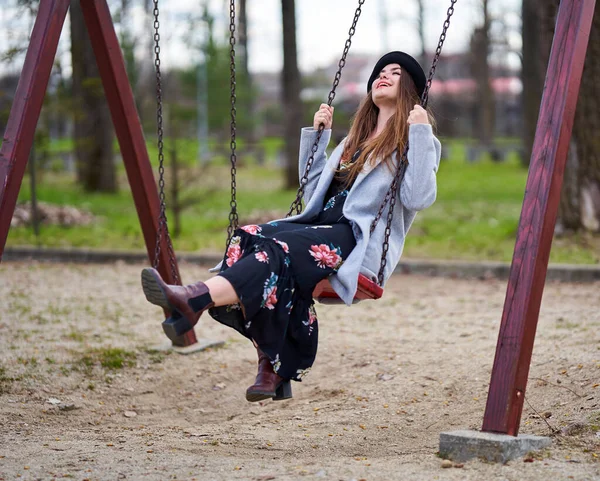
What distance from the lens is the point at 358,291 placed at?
3943 mm

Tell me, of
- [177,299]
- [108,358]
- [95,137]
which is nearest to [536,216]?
[177,299]

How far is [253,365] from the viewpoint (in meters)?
5.85

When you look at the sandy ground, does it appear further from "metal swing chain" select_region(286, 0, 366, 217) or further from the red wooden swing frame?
"metal swing chain" select_region(286, 0, 366, 217)

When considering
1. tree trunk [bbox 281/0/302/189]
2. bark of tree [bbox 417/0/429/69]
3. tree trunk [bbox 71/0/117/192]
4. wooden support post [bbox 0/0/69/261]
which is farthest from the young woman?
bark of tree [bbox 417/0/429/69]

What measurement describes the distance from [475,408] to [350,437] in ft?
2.56

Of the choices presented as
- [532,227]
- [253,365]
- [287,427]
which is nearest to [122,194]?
[253,365]

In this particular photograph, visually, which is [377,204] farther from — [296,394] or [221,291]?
[296,394]

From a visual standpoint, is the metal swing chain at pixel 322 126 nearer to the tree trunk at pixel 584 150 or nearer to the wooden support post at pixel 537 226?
the wooden support post at pixel 537 226

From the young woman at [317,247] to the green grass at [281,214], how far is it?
15.1 feet

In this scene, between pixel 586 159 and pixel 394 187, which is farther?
pixel 586 159

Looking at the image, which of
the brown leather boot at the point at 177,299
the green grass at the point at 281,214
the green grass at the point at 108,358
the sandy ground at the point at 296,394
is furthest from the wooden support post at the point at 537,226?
the green grass at the point at 281,214

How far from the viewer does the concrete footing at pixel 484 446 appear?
3402 mm

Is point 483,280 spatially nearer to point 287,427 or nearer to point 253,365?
point 253,365

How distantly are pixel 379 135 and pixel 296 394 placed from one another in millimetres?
1772
